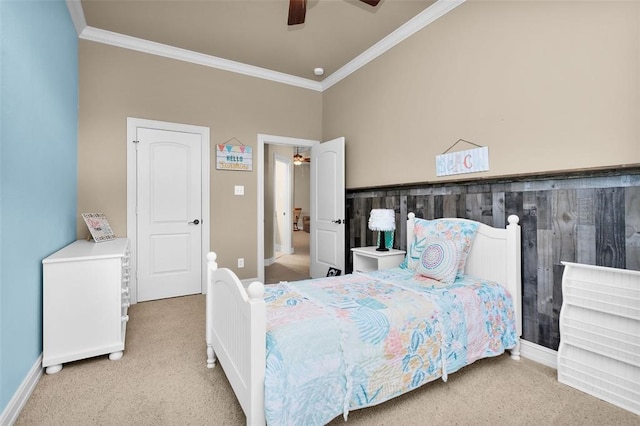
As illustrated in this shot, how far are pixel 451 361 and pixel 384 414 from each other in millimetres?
508

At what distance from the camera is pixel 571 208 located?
1.98m

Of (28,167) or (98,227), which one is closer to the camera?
(28,167)

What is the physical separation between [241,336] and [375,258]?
1.94 metres

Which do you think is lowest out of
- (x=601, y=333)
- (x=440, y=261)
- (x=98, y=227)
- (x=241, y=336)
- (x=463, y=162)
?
(x=601, y=333)

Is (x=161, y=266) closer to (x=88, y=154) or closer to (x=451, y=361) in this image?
(x=88, y=154)

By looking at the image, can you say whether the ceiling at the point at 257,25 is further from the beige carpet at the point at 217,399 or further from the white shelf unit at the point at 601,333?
the beige carpet at the point at 217,399

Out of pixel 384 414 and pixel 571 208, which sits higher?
pixel 571 208

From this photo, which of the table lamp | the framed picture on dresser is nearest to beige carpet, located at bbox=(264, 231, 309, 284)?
the table lamp

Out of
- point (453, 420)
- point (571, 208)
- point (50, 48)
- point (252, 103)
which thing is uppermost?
point (252, 103)

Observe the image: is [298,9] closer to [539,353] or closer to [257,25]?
[257,25]

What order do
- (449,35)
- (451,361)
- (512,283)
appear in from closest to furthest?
1. (451,361)
2. (512,283)
3. (449,35)

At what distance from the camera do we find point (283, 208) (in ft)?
24.5

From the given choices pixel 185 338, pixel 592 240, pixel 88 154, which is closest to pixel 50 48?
pixel 88 154

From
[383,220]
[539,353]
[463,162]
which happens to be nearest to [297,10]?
[463,162]
